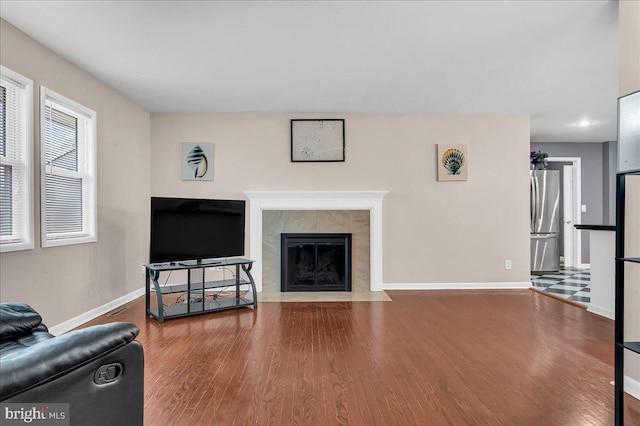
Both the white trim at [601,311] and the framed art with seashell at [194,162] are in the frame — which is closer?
the white trim at [601,311]

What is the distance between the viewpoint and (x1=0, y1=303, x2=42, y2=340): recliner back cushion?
1561mm

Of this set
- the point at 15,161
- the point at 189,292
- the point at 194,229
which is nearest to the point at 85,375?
the point at 15,161

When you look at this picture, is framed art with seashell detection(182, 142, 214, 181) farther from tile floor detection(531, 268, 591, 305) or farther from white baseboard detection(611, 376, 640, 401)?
tile floor detection(531, 268, 591, 305)

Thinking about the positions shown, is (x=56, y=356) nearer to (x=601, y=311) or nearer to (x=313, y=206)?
(x=313, y=206)

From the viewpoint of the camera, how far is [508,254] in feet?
17.6

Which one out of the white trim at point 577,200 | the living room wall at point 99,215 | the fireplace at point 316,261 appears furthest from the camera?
the white trim at point 577,200

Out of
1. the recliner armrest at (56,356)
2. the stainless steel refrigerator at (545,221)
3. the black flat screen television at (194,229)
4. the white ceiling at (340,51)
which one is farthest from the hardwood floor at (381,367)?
the stainless steel refrigerator at (545,221)

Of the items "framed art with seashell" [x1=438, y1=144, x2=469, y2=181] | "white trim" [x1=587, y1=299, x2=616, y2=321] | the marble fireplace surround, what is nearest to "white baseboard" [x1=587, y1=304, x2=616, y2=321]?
"white trim" [x1=587, y1=299, x2=616, y2=321]

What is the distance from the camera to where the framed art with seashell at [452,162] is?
5340 mm

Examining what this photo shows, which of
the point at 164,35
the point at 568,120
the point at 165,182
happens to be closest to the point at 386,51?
the point at 164,35

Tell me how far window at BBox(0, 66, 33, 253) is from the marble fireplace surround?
259 cm

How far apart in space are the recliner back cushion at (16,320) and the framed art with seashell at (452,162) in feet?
15.7

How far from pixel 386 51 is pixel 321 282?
10.6 feet

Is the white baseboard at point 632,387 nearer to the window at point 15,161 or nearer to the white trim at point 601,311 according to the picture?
the white trim at point 601,311
